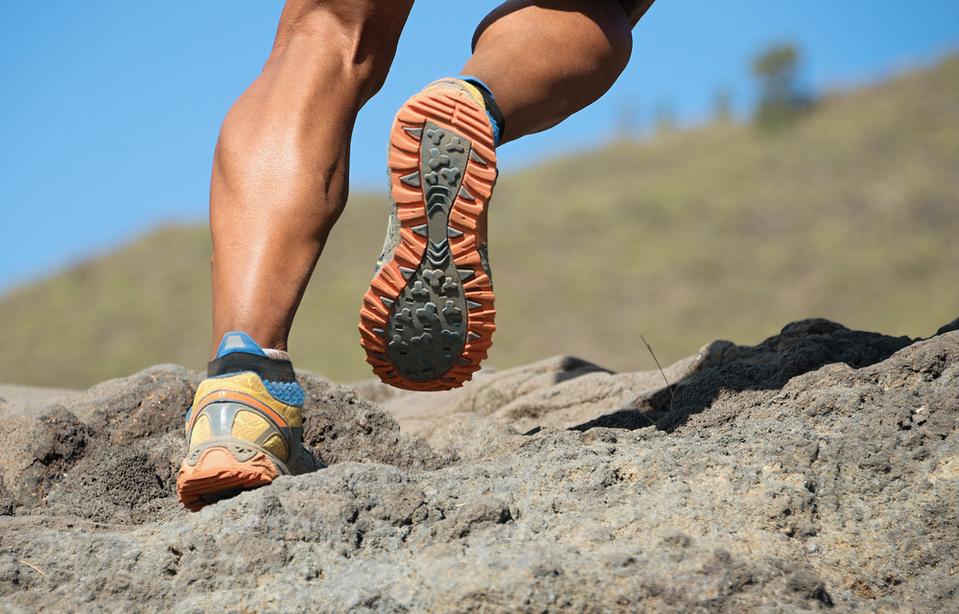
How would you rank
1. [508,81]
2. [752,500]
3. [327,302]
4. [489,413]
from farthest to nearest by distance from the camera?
[327,302], [489,413], [508,81], [752,500]

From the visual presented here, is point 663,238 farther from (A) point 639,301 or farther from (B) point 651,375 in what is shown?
(B) point 651,375

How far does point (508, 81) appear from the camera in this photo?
1.61 metres

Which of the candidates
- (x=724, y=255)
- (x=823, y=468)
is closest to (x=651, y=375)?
(x=823, y=468)

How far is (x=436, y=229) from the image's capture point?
4.84ft

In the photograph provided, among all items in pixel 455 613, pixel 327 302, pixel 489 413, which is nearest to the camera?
pixel 455 613

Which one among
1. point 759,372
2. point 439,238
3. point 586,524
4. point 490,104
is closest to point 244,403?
point 439,238

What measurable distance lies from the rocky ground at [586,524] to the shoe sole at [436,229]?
0.27 m

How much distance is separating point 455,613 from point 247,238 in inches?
29.8

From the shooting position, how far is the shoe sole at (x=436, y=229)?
1471 millimetres

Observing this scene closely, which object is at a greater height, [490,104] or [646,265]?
[646,265]

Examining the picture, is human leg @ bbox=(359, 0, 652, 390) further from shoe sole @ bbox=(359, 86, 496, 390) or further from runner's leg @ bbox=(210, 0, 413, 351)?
runner's leg @ bbox=(210, 0, 413, 351)

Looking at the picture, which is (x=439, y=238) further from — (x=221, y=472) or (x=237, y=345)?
(x=221, y=472)

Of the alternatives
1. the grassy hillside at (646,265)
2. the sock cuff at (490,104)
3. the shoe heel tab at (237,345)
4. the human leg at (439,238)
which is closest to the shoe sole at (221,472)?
the shoe heel tab at (237,345)

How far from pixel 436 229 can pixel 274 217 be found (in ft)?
0.97
